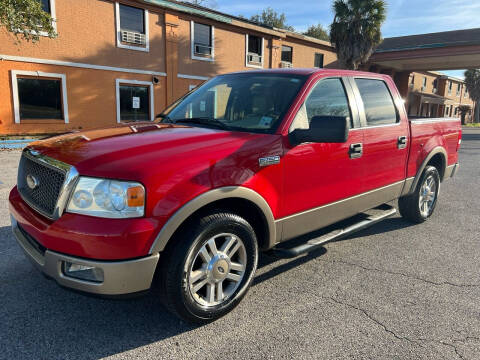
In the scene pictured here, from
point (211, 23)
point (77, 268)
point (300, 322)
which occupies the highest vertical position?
point (211, 23)

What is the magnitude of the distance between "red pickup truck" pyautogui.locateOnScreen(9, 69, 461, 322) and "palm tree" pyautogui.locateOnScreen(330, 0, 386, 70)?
21780mm

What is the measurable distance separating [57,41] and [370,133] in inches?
564

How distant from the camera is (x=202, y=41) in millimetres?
18922

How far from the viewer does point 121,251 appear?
7.03 feet

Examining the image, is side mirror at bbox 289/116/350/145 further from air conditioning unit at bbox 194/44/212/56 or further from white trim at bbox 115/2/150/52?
air conditioning unit at bbox 194/44/212/56

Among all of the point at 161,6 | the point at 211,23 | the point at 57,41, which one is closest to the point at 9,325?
the point at 57,41

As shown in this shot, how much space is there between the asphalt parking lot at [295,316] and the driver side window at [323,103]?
1458mm

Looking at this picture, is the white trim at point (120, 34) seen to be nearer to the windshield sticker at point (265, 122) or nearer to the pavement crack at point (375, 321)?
the windshield sticker at point (265, 122)

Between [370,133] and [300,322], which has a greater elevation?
[370,133]

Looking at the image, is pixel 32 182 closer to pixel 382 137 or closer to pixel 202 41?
pixel 382 137

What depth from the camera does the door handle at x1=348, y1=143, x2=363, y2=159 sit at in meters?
3.49

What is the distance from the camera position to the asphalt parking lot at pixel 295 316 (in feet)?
7.82

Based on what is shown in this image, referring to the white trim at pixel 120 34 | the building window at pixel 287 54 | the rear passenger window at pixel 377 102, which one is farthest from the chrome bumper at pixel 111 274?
the building window at pixel 287 54

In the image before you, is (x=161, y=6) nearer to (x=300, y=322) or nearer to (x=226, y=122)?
(x=226, y=122)
